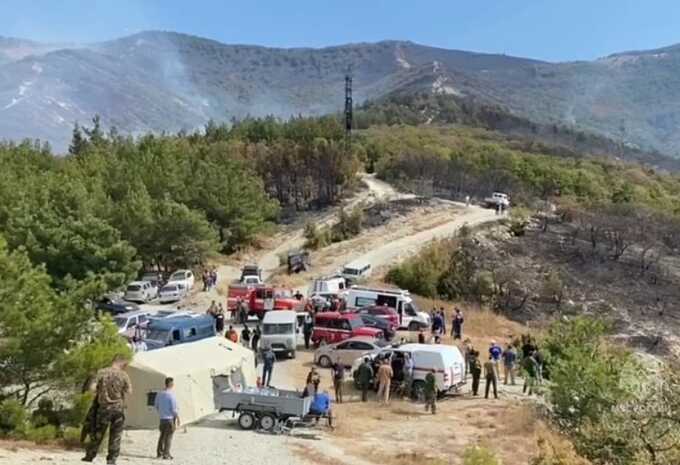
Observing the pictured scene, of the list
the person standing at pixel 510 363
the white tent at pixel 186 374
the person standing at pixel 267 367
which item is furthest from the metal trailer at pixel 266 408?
the person standing at pixel 510 363

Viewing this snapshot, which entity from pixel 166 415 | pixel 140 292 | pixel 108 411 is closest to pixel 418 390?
pixel 166 415

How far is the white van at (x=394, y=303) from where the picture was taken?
36.3 m

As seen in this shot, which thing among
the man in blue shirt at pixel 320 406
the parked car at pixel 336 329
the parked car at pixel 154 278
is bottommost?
the man in blue shirt at pixel 320 406

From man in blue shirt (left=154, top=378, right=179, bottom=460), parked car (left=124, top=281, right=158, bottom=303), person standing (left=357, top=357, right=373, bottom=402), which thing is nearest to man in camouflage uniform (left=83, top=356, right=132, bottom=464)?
man in blue shirt (left=154, top=378, right=179, bottom=460)

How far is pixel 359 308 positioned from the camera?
3634cm

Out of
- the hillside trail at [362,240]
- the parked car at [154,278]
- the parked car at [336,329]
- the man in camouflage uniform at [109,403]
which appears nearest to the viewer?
the man in camouflage uniform at [109,403]

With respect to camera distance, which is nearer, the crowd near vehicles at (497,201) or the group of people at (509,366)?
the group of people at (509,366)

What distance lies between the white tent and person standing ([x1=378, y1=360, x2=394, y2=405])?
11.5ft

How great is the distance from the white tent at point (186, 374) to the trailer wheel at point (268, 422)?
1731mm

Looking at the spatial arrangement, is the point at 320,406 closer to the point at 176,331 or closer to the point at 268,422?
the point at 268,422

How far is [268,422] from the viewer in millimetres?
19766

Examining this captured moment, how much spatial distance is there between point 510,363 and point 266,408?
9900 mm

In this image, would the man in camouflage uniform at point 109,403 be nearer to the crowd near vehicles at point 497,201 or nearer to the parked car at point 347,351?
the parked car at point 347,351

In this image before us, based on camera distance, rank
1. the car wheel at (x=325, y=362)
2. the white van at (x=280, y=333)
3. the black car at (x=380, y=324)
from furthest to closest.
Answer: the black car at (x=380, y=324)
the white van at (x=280, y=333)
the car wheel at (x=325, y=362)
